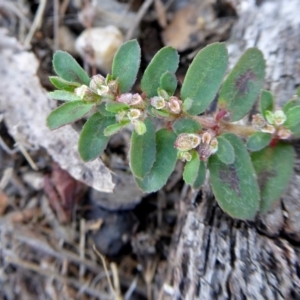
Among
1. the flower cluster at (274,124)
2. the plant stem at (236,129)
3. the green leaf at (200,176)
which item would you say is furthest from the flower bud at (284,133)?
the green leaf at (200,176)

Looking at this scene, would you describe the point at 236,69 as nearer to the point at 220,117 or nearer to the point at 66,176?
the point at 220,117

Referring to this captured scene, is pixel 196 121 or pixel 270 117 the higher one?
pixel 270 117

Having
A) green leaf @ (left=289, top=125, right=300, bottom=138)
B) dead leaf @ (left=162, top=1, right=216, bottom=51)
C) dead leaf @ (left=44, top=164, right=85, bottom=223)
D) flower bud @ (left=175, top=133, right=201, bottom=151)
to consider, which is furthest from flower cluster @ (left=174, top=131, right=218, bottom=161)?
dead leaf @ (left=162, top=1, right=216, bottom=51)

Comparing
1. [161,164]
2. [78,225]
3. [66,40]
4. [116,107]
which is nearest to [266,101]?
[161,164]

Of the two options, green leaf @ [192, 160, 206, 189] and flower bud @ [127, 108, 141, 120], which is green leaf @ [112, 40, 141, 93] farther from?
green leaf @ [192, 160, 206, 189]

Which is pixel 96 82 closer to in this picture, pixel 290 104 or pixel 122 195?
pixel 290 104

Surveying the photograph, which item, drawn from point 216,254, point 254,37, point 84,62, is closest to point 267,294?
point 216,254
